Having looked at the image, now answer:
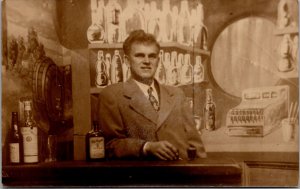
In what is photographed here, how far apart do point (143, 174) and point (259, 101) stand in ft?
2.21

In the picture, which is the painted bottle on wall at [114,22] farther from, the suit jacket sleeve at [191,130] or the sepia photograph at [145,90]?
the suit jacket sleeve at [191,130]

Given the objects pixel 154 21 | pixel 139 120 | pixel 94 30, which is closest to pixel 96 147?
pixel 139 120

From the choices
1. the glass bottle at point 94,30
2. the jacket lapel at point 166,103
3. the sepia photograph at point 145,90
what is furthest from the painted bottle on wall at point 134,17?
the jacket lapel at point 166,103

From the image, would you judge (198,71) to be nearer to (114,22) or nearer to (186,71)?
(186,71)

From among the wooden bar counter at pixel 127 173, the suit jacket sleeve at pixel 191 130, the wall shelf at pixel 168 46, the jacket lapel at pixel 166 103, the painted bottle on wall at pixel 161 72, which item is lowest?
the wooden bar counter at pixel 127 173

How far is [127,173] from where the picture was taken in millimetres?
2266

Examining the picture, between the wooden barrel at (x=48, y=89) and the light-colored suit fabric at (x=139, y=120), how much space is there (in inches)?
8.4

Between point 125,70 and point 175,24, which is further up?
point 175,24

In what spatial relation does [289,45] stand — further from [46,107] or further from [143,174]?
[46,107]

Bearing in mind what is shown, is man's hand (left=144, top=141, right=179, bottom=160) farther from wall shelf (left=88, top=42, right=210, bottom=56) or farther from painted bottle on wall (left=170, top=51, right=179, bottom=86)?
wall shelf (left=88, top=42, right=210, bottom=56)

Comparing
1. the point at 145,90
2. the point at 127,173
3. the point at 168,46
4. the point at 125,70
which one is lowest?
the point at 127,173

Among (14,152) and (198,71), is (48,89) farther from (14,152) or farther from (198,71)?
(198,71)

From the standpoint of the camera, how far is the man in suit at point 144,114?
7.48ft

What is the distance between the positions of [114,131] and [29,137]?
425 mm
